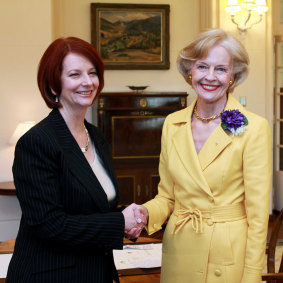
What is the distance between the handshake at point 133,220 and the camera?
2296 mm

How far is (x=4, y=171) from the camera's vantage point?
21.9 ft

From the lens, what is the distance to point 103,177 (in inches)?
94.0

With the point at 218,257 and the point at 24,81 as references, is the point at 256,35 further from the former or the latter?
the point at 218,257

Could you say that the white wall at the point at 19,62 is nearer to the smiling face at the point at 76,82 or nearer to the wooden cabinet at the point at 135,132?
the wooden cabinet at the point at 135,132

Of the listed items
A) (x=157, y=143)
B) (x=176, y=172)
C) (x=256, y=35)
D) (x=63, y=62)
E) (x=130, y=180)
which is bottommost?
(x=130, y=180)

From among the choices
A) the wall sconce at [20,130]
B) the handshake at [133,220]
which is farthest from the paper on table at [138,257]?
the wall sconce at [20,130]

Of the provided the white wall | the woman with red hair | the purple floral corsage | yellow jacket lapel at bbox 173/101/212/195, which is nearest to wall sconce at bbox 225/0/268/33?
the white wall

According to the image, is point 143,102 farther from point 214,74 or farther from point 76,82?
point 76,82

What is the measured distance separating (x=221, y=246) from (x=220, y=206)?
6.8 inches

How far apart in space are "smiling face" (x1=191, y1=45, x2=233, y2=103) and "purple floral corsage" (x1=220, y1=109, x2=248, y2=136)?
Result: 0.10 meters

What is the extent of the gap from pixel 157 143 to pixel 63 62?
519cm

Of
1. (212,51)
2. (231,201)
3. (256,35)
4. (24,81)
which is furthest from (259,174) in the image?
(256,35)

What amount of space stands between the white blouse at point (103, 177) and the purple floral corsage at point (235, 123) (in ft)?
1.84

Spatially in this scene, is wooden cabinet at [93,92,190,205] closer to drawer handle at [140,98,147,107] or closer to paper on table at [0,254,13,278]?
drawer handle at [140,98,147,107]
